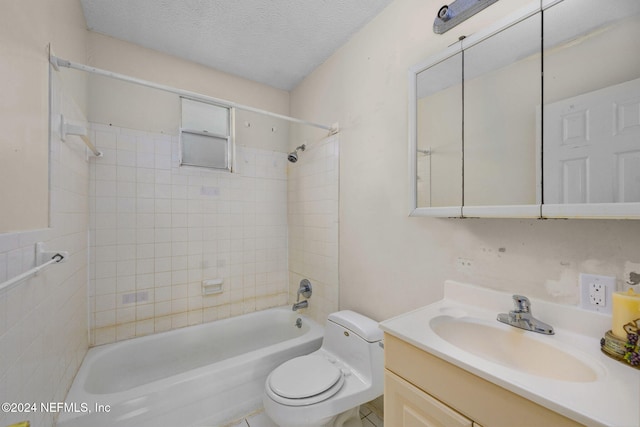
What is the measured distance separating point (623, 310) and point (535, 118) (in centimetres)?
67

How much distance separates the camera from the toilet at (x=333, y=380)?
122 cm

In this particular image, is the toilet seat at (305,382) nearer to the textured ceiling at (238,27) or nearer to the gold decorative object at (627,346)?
the gold decorative object at (627,346)

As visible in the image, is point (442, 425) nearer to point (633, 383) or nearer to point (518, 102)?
point (633, 383)

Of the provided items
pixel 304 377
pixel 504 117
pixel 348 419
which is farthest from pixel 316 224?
pixel 504 117

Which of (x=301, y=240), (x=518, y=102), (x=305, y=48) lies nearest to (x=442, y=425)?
(x=518, y=102)

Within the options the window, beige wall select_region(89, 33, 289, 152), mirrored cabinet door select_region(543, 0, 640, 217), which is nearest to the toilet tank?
mirrored cabinet door select_region(543, 0, 640, 217)

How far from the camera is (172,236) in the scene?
6.86 feet

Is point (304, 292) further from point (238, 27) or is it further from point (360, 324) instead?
point (238, 27)

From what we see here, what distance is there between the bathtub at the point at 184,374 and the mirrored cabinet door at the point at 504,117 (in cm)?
154

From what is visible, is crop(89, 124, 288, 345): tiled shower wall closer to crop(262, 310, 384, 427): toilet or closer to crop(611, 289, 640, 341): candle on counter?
crop(262, 310, 384, 427): toilet

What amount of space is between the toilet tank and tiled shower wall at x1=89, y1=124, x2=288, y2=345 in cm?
108

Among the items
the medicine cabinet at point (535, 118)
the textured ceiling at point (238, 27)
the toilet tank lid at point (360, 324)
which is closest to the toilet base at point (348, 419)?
the toilet tank lid at point (360, 324)

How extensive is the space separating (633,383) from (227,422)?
1785 mm

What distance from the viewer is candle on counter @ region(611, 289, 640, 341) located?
2.39 feet
